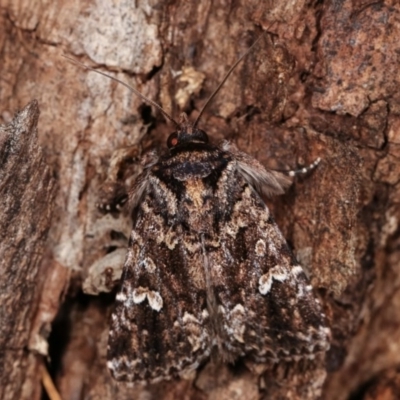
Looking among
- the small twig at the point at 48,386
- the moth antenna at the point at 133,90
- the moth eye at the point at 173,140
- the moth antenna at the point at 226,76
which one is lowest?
the small twig at the point at 48,386

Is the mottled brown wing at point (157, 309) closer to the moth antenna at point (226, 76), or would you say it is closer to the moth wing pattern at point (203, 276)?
the moth wing pattern at point (203, 276)

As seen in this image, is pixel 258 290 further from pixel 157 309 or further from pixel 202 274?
pixel 157 309

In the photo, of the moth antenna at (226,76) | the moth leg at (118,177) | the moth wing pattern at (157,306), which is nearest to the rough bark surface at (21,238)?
the moth leg at (118,177)

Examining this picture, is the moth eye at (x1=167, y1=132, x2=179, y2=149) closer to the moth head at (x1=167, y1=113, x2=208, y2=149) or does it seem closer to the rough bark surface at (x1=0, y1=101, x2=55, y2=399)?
the moth head at (x1=167, y1=113, x2=208, y2=149)

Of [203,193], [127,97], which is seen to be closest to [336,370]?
[203,193]

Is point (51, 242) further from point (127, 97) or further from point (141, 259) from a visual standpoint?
point (127, 97)

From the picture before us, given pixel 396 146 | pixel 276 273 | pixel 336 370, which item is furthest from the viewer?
pixel 336 370

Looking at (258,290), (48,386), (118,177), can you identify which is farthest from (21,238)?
(258,290)
